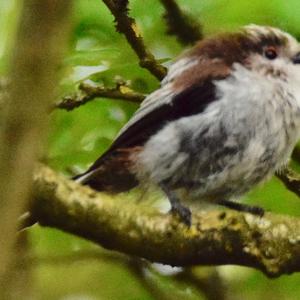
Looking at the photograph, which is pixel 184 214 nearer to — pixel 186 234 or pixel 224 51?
pixel 186 234

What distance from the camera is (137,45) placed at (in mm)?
2836

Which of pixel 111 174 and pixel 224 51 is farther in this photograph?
pixel 224 51

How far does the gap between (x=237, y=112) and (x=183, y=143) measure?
20 cm

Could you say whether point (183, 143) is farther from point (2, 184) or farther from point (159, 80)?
point (2, 184)

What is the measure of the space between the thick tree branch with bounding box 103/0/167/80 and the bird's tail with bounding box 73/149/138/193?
1.04 ft

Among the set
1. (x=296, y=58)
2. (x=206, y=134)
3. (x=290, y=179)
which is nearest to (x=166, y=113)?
(x=206, y=134)

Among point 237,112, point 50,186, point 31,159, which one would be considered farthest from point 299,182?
point 31,159

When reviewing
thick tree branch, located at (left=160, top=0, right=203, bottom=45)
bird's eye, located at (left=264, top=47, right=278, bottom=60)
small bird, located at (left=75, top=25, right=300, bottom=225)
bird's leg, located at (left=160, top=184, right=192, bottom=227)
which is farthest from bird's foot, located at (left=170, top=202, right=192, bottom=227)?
bird's eye, located at (left=264, top=47, right=278, bottom=60)

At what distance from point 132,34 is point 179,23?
0.19 m

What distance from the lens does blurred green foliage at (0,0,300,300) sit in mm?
2797

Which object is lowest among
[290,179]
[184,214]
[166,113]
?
[290,179]

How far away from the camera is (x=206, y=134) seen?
277 cm

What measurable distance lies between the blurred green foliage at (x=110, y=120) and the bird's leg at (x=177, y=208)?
30 centimetres

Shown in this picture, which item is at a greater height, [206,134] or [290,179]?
[206,134]
